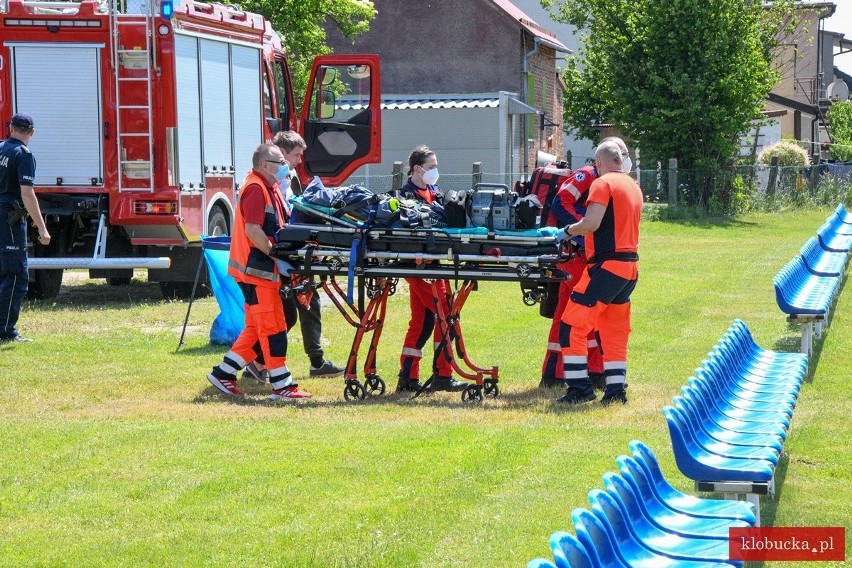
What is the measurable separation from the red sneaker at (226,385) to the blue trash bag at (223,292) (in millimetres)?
1693

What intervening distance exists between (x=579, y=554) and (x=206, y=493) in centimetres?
330

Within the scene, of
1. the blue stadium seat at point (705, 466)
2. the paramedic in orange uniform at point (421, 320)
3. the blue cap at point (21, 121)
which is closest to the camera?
the blue stadium seat at point (705, 466)

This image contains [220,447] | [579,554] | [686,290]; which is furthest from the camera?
[686,290]

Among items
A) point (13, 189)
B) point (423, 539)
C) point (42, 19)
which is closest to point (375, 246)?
point (423, 539)

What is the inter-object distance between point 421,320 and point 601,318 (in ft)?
4.75

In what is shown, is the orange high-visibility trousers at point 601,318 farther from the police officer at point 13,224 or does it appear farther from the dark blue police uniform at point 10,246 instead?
the dark blue police uniform at point 10,246

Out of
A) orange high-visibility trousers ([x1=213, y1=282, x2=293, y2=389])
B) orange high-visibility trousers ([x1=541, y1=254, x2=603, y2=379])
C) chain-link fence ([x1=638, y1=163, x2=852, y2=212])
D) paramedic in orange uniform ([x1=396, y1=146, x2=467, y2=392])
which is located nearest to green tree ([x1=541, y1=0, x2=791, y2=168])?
chain-link fence ([x1=638, y1=163, x2=852, y2=212])

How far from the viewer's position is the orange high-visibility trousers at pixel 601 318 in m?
9.28

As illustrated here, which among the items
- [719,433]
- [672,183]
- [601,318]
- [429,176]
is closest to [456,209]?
[429,176]

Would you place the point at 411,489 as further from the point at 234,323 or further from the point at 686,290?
the point at 686,290

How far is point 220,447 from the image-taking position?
7801 mm

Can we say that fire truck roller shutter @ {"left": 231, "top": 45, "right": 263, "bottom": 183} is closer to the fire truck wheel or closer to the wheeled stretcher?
the fire truck wheel

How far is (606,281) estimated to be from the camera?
928cm

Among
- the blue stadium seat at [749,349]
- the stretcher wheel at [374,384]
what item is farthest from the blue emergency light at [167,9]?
the blue stadium seat at [749,349]
